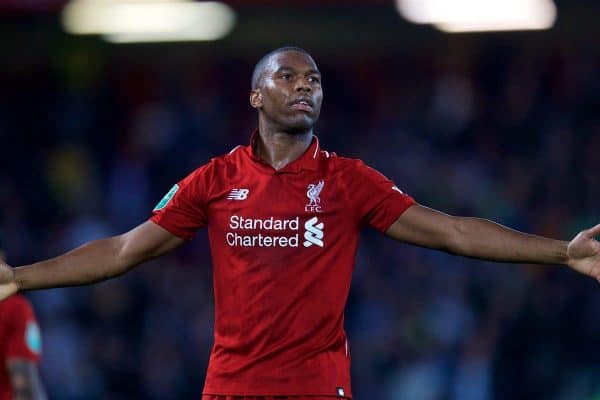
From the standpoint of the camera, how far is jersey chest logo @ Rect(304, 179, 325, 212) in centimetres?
507

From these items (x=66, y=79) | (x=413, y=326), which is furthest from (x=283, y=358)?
(x=66, y=79)

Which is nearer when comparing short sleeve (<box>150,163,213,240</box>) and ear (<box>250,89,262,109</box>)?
short sleeve (<box>150,163,213,240</box>)

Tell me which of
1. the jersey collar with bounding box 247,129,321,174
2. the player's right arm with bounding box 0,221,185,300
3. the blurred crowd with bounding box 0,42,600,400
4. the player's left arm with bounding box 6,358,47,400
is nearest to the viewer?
the jersey collar with bounding box 247,129,321,174

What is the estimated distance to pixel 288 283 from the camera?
4.98 meters

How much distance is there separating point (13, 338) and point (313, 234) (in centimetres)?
304

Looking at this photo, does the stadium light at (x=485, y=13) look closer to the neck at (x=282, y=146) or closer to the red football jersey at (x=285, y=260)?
the neck at (x=282, y=146)

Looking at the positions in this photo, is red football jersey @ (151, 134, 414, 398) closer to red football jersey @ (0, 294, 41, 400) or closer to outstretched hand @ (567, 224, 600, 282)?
outstretched hand @ (567, 224, 600, 282)

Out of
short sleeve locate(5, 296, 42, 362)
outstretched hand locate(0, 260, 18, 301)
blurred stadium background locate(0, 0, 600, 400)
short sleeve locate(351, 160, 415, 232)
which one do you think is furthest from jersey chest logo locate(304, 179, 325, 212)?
blurred stadium background locate(0, 0, 600, 400)

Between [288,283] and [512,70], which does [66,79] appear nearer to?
[512,70]

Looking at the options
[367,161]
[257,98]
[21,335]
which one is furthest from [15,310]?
[367,161]

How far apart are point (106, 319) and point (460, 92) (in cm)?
444

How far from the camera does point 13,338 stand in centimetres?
740

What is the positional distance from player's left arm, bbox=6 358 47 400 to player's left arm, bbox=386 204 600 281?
123 inches

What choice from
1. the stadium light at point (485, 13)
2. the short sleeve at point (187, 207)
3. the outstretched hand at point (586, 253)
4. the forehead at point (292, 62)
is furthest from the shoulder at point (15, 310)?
the stadium light at point (485, 13)
